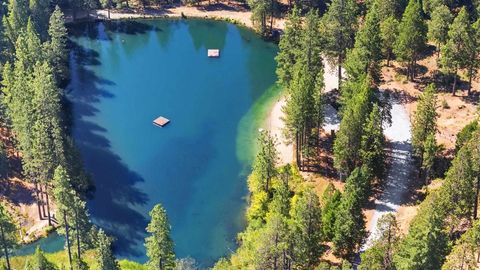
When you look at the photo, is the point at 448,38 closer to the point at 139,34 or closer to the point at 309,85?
the point at 309,85

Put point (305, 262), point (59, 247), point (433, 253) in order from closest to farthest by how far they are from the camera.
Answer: point (433, 253) < point (305, 262) < point (59, 247)

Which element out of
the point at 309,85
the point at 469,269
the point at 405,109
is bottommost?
the point at 469,269

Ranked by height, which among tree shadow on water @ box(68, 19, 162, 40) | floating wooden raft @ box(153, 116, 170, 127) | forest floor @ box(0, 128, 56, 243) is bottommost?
forest floor @ box(0, 128, 56, 243)

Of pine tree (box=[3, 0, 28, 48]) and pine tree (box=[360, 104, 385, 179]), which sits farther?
pine tree (box=[3, 0, 28, 48])

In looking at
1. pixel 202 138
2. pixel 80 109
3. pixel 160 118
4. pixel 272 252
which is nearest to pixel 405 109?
pixel 202 138

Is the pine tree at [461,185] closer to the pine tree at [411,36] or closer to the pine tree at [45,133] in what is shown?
the pine tree at [411,36]

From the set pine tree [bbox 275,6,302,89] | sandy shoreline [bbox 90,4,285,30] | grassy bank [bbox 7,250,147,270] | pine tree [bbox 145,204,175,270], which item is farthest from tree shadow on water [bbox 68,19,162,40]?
pine tree [bbox 145,204,175,270]

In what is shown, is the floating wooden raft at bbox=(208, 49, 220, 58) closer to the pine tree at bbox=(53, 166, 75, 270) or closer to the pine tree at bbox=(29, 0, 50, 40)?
the pine tree at bbox=(29, 0, 50, 40)
